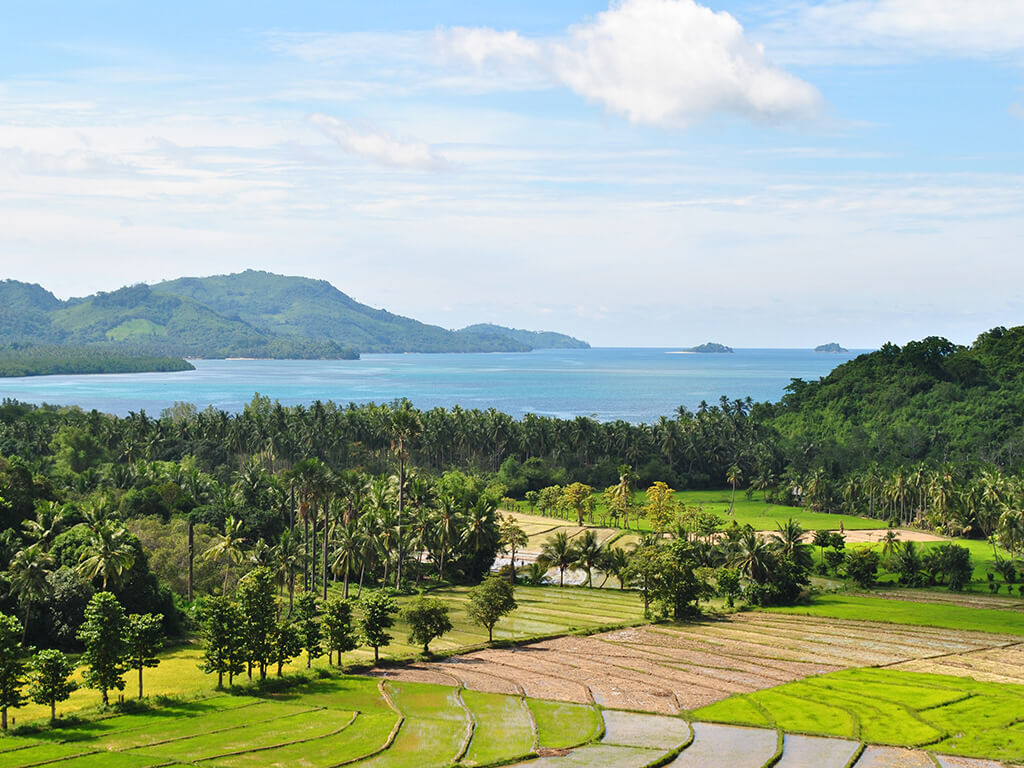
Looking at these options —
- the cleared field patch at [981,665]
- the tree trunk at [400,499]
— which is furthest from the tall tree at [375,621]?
the cleared field patch at [981,665]

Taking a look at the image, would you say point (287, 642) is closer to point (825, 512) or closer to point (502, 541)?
point (502, 541)

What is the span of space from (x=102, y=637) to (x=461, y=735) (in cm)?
2041

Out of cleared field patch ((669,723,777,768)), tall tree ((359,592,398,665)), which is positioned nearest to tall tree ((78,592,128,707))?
tall tree ((359,592,398,665))

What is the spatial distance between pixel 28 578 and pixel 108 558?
204 inches

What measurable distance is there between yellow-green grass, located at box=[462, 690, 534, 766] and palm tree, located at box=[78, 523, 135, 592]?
2811 centimetres

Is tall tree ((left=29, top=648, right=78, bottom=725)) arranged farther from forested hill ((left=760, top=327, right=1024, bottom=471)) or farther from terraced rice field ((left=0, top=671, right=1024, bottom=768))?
forested hill ((left=760, top=327, right=1024, bottom=471))

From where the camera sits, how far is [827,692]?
2235 inches

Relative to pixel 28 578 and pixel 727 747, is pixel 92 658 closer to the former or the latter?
pixel 28 578

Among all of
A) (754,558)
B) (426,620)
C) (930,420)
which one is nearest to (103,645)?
(426,620)

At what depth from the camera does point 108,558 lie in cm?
6719

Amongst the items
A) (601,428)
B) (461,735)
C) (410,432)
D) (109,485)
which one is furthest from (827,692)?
(601,428)

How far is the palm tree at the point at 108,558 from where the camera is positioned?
220ft

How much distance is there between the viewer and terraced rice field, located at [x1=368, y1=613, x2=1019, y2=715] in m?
57.4

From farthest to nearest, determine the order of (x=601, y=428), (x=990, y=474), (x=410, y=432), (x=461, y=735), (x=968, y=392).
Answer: (x=968, y=392) → (x=601, y=428) → (x=990, y=474) → (x=410, y=432) → (x=461, y=735)
